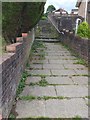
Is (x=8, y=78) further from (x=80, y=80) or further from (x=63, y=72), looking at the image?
(x=63, y=72)

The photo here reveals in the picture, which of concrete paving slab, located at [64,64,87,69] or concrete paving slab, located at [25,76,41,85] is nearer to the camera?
concrete paving slab, located at [25,76,41,85]

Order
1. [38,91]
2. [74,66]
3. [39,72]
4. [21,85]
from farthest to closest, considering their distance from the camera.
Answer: [74,66]
[39,72]
[21,85]
[38,91]

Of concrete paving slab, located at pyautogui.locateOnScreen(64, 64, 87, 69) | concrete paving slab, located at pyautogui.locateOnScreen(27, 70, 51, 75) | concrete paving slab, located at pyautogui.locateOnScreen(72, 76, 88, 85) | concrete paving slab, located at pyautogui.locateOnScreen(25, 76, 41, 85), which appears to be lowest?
concrete paving slab, located at pyautogui.locateOnScreen(72, 76, 88, 85)

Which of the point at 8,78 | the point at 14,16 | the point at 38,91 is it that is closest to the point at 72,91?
the point at 38,91

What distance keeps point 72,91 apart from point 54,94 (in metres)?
0.51

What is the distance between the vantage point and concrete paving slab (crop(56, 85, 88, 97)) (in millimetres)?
5512

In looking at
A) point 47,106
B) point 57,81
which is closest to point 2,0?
point 57,81

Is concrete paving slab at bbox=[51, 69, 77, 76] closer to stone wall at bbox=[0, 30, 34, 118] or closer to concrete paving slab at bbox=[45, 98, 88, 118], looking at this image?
stone wall at bbox=[0, 30, 34, 118]

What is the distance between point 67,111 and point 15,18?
12.6ft

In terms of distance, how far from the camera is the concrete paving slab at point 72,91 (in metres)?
5.51

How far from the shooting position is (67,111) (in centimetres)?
452

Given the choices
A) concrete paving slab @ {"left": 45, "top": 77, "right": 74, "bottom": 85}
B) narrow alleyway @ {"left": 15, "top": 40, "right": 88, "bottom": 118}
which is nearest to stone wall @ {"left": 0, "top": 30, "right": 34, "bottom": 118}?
narrow alleyway @ {"left": 15, "top": 40, "right": 88, "bottom": 118}

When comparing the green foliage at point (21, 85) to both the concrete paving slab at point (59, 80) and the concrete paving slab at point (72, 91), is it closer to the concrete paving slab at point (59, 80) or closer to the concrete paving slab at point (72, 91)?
the concrete paving slab at point (59, 80)

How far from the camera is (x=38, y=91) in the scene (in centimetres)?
568
